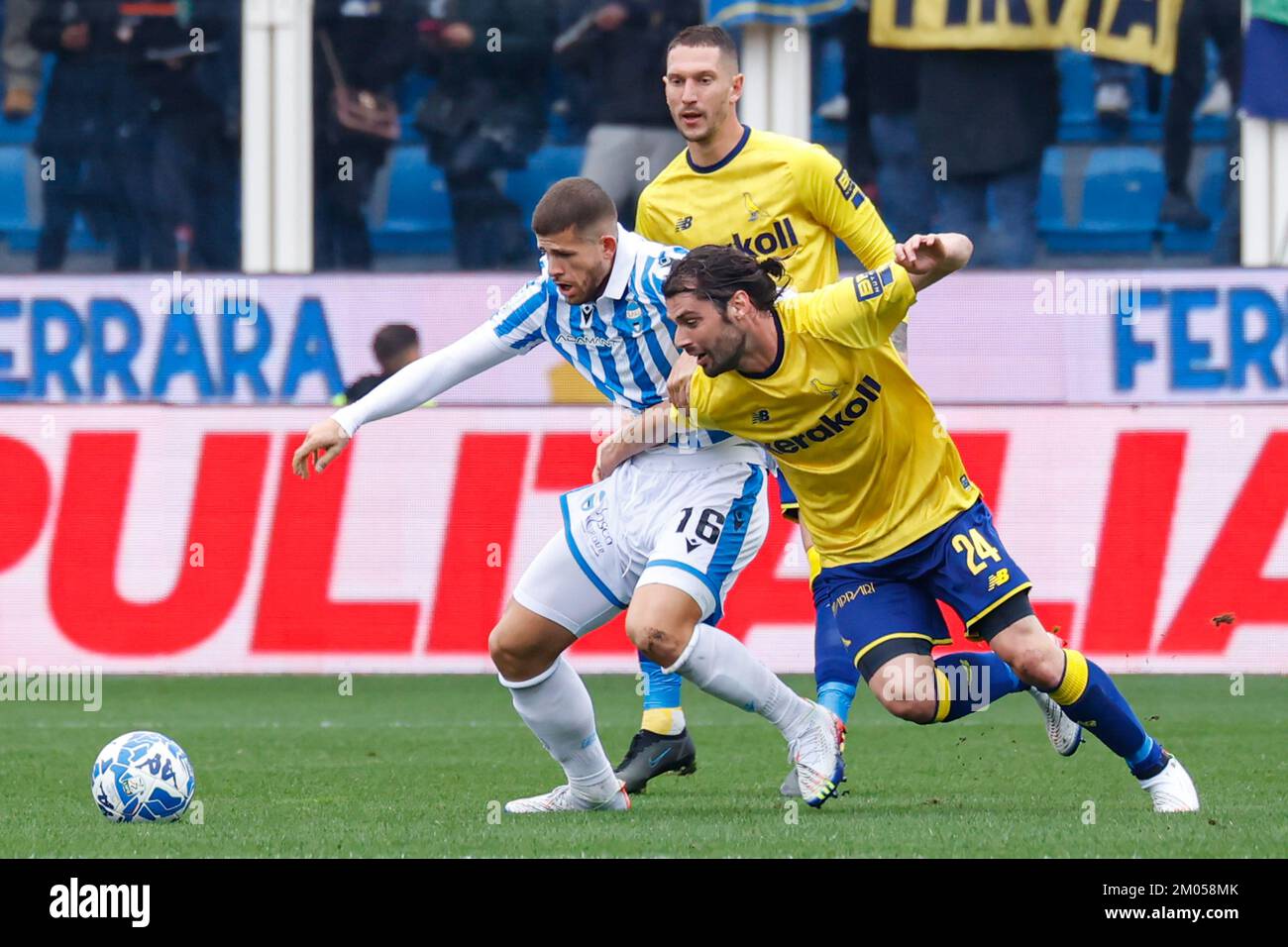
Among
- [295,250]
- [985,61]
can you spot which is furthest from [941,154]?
[295,250]

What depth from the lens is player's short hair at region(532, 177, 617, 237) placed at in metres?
6.21

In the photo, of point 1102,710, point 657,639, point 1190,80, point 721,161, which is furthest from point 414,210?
point 1102,710

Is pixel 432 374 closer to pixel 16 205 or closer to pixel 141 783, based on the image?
pixel 141 783

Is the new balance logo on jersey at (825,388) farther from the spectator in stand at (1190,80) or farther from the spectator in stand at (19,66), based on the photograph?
the spectator in stand at (19,66)

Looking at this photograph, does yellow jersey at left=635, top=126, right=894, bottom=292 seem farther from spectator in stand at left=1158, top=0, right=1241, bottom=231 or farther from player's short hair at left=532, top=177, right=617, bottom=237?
spectator in stand at left=1158, top=0, right=1241, bottom=231

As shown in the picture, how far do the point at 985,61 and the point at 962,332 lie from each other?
84.4 inches

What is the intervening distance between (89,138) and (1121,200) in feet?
22.8

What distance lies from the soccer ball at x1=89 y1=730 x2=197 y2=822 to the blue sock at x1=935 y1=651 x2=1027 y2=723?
224cm

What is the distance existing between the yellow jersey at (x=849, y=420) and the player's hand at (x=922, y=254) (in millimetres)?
106

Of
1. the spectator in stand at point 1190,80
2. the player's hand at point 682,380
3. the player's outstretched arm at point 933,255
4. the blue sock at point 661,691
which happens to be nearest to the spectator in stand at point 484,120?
the spectator in stand at point 1190,80

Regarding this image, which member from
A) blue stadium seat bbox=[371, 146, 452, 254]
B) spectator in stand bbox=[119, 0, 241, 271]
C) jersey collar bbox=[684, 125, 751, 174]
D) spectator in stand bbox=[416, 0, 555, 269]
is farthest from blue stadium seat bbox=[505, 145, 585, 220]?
jersey collar bbox=[684, 125, 751, 174]

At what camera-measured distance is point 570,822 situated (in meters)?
6.11

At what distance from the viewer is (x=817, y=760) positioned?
650cm

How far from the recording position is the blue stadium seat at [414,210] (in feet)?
49.7
